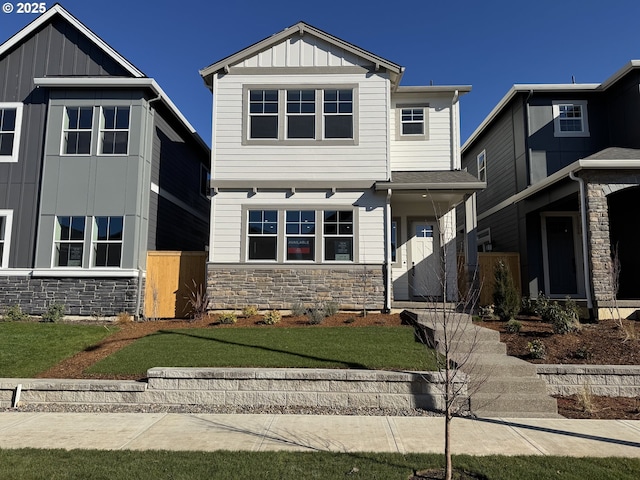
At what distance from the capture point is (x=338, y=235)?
12023 mm

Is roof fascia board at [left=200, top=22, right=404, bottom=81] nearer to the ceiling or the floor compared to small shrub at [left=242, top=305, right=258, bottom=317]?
nearer to the ceiling

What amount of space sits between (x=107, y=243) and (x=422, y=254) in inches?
353

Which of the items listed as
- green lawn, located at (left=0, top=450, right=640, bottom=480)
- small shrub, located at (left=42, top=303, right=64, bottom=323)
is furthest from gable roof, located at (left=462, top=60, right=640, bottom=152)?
small shrub, located at (left=42, top=303, right=64, bottom=323)

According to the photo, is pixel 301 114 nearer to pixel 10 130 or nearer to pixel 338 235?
pixel 338 235

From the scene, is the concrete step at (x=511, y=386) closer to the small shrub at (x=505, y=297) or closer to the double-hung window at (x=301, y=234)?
the small shrub at (x=505, y=297)

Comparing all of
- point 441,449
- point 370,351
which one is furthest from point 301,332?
point 441,449

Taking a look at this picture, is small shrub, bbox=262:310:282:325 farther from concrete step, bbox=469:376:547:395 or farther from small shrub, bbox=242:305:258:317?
concrete step, bbox=469:376:547:395

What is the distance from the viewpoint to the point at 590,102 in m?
14.4

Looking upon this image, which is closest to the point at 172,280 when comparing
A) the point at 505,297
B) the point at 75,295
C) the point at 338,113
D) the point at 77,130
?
the point at 75,295

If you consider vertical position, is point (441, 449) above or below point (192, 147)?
below

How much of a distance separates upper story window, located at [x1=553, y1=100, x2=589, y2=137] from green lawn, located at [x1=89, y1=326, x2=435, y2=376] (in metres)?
9.44

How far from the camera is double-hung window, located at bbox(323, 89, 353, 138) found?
1241 cm

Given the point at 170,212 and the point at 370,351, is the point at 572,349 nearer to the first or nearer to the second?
the point at 370,351

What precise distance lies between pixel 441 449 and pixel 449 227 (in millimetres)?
8883
